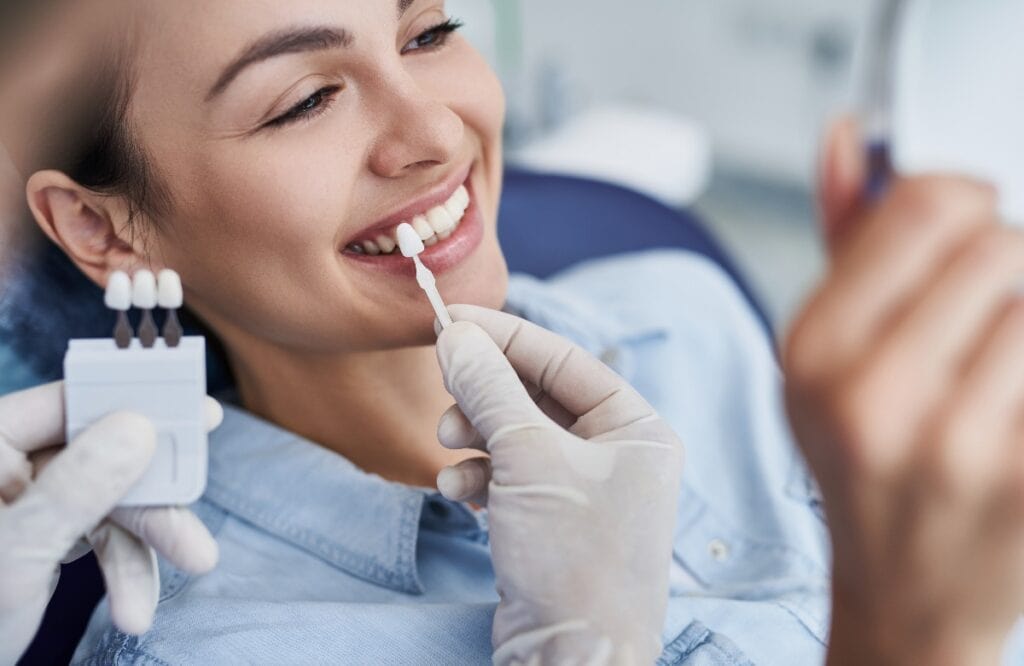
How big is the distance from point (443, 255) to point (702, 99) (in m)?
1.97

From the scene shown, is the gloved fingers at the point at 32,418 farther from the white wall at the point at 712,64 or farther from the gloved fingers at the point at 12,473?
the white wall at the point at 712,64

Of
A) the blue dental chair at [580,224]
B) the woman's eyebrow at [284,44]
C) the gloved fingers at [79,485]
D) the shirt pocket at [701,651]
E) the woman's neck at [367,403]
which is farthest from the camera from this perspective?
the blue dental chair at [580,224]

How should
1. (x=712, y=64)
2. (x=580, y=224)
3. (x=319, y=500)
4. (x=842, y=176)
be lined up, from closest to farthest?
Result: 1. (x=842, y=176)
2. (x=319, y=500)
3. (x=580, y=224)
4. (x=712, y=64)

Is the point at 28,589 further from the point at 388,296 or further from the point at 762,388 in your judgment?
the point at 762,388

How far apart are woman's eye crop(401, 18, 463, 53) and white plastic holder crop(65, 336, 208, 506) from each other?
0.34m

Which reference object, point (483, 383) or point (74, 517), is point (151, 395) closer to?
point (74, 517)

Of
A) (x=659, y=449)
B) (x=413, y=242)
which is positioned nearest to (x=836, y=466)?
(x=659, y=449)

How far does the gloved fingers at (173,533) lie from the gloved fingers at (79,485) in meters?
0.04

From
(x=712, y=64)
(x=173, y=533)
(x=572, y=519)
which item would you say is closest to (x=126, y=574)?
(x=173, y=533)

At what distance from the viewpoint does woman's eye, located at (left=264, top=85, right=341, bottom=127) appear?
30.2 inches

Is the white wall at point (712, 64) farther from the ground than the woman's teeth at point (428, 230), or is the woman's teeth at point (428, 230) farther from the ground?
the woman's teeth at point (428, 230)

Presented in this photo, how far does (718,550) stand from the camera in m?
1.02

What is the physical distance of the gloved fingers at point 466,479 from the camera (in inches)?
28.6

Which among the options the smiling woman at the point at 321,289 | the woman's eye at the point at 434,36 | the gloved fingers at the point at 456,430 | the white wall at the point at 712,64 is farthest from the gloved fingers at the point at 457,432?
the white wall at the point at 712,64
